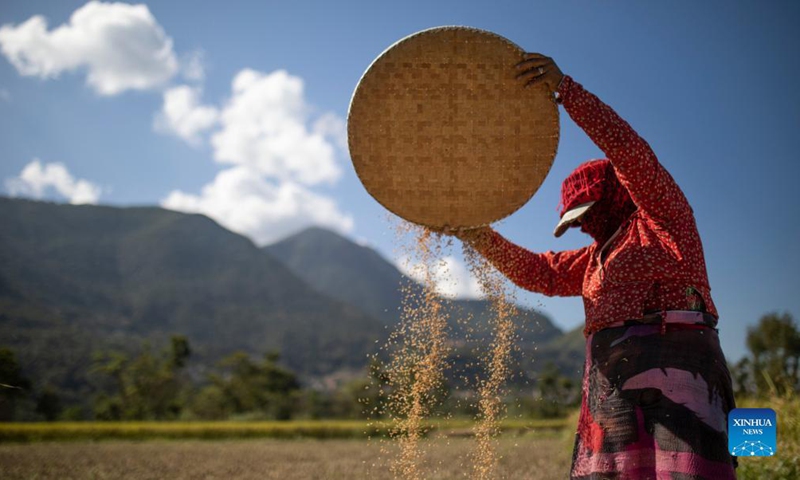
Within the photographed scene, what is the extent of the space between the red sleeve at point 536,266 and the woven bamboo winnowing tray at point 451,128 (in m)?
0.18

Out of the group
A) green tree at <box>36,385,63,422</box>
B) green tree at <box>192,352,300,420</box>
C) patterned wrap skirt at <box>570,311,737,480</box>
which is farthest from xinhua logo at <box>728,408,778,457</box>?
green tree at <box>192,352,300,420</box>

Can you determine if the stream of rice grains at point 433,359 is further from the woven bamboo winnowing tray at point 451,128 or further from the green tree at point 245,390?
the green tree at point 245,390

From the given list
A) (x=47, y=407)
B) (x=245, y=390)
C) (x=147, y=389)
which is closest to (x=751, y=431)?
(x=47, y=407)

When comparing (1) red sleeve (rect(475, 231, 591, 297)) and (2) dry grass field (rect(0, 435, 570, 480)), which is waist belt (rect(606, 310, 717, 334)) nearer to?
(1) red sleeve (rect(475, 231, 591, 297))

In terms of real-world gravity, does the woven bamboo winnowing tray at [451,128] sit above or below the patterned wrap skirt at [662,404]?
above

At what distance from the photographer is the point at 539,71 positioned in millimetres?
2012

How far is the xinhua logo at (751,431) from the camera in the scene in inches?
76.5

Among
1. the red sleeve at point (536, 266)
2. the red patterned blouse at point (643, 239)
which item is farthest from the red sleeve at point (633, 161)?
the red sleeve at point (536, 266)

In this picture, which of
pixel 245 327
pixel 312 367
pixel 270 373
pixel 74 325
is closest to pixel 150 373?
pixel 270 373

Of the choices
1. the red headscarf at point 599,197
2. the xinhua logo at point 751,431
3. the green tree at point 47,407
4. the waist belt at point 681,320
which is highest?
the red headscarf at point 599,197

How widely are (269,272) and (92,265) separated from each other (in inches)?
1505

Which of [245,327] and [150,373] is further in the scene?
[245,327]

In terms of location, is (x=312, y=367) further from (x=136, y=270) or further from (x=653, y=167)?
(x=653, y=167)

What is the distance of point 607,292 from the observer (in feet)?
6.47
